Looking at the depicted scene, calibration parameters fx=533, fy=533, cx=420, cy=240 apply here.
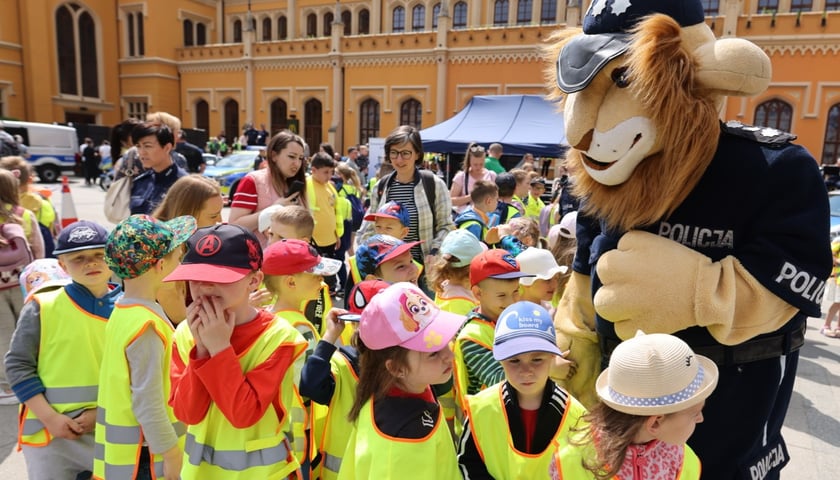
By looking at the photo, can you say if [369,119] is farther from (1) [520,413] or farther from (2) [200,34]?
(1) [520,413]

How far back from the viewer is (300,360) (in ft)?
6.48

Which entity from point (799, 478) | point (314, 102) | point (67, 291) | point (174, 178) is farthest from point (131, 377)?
point (314, 102)

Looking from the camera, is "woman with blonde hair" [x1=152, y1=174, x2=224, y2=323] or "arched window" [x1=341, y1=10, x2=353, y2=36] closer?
"woman with blonde hair" [x1=152, y1=174, x2=224, y2=323]

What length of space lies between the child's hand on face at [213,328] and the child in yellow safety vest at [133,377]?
0.55 meters

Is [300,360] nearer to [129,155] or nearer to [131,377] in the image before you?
[131,377]

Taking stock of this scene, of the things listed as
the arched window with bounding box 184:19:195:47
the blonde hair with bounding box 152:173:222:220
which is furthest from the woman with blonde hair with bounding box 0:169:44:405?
the arched window with bounding box 184:19:195:47

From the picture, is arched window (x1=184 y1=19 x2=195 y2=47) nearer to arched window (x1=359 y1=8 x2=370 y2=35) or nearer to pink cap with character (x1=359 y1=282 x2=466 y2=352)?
arched window (x1=359 y1=8 x2=370 y2=35)

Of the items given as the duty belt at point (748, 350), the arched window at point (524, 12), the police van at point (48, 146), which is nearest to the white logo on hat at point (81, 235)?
the duty belt at point (748, 350)

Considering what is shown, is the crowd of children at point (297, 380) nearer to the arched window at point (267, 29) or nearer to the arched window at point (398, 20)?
the arched window at point (398, 20)

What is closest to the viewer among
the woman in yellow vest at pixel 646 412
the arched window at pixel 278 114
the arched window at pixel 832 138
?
the woman in yellow vest at pixel 646 412

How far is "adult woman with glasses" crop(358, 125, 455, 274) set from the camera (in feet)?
12.9

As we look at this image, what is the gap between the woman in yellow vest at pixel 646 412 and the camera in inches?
53.7

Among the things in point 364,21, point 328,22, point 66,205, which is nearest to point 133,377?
point 66,205

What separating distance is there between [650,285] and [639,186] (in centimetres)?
34
